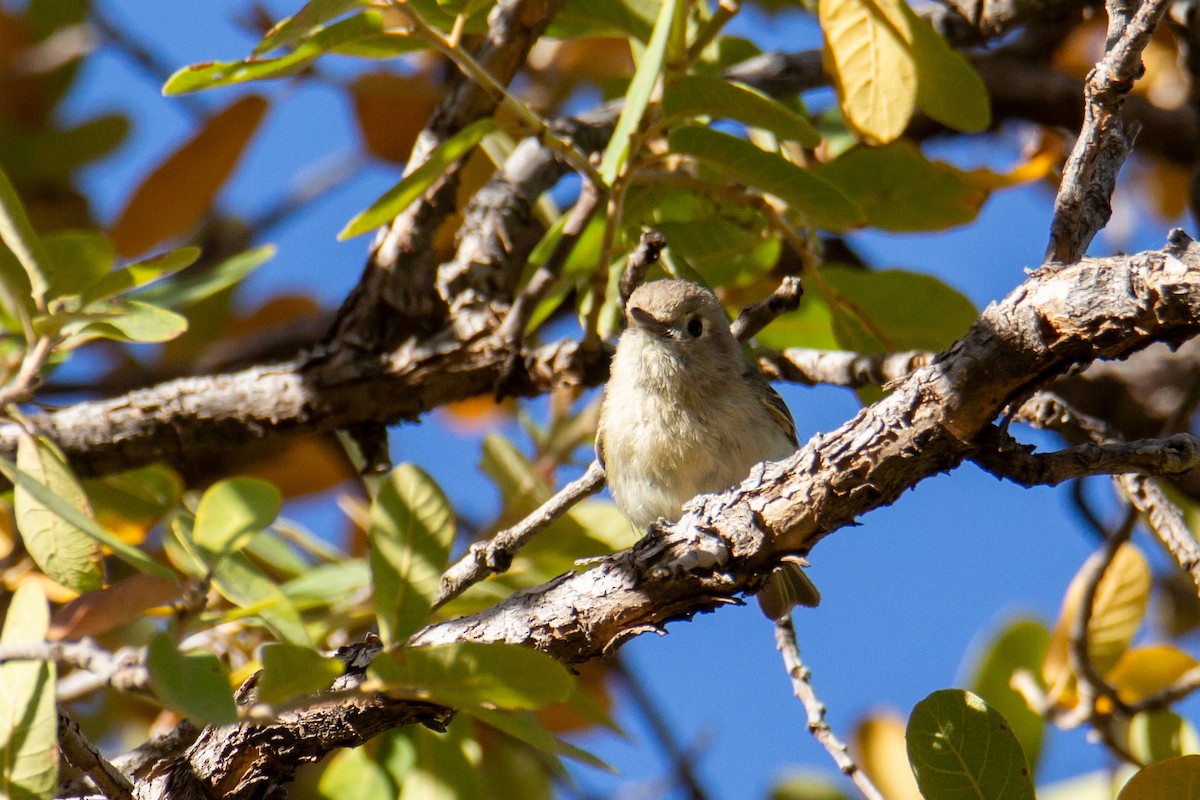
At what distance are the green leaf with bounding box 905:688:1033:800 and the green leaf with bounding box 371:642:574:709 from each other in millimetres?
666

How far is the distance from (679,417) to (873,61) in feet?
3.64

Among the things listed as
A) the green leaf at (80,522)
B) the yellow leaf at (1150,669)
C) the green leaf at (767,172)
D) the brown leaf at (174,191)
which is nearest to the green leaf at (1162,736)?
the yellow leaf at (1150,669)

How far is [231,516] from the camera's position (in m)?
1.57

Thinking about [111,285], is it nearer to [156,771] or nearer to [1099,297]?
[156,771]

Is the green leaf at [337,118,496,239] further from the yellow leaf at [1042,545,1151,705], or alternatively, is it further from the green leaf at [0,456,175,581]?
the yellow leaf at [1042,545,1151,705]

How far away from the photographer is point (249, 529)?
156cm

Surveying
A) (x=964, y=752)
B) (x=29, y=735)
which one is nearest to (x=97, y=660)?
(x=29, y=735)

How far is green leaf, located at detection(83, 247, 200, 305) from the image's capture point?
1999 mm

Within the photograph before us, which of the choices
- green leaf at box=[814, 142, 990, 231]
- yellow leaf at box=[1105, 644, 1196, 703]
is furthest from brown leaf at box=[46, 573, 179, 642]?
yellow leaf at box=[1105, 644, 1196, 703]

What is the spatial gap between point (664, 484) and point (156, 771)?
55.6 inches

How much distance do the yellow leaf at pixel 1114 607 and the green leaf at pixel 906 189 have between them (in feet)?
2.81

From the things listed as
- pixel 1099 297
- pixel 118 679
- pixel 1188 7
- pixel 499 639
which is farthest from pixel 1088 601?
pixel 118 679

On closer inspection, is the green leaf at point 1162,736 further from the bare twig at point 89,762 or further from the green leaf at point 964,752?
the bare twig at point 89,762

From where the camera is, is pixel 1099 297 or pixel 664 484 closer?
pixel 1099 297
